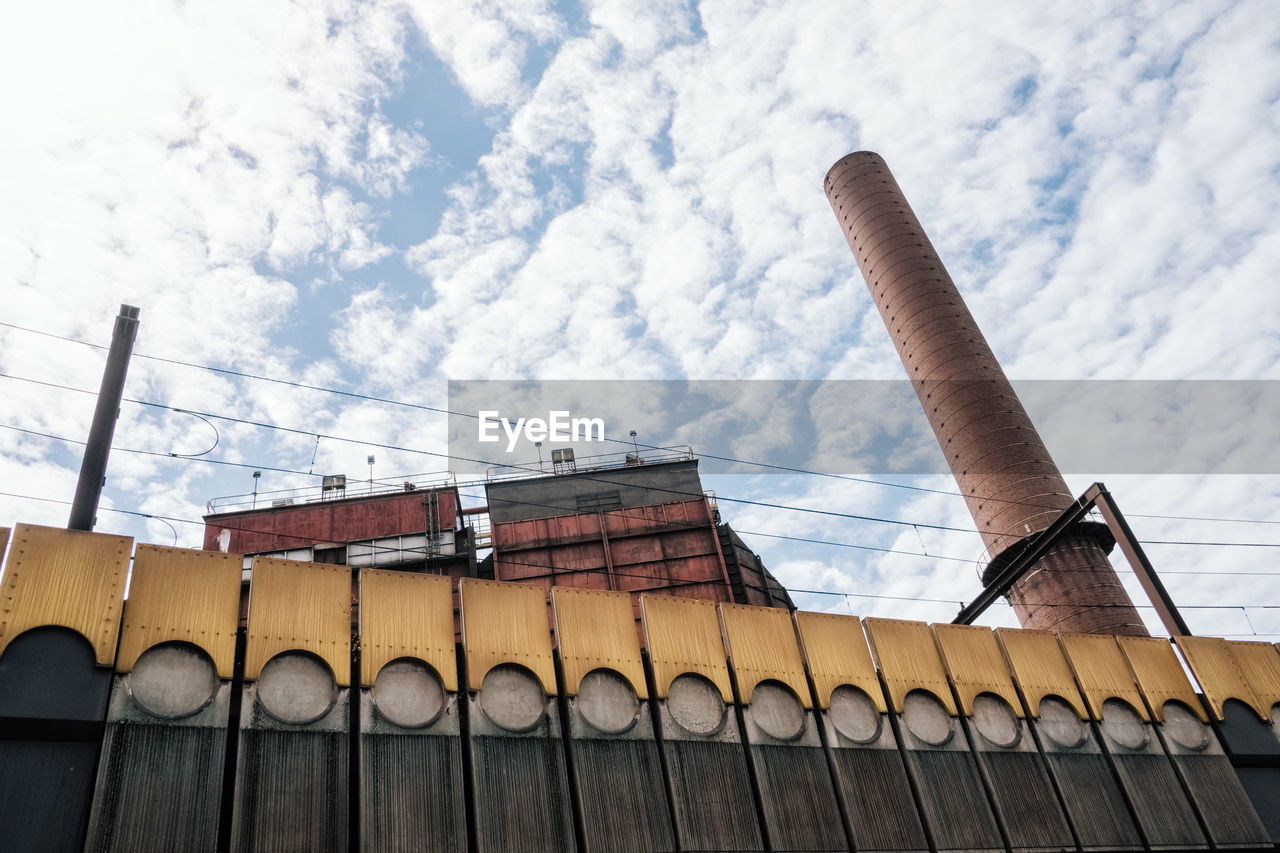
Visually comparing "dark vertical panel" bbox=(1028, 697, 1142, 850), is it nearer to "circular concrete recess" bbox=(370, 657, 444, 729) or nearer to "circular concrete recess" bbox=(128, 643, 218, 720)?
"circular concrete recess" bbox=(370, 657, 444, 729)

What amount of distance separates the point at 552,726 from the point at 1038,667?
939 centimetres

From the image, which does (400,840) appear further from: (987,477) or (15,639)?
(987,477)

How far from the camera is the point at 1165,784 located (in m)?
14.8

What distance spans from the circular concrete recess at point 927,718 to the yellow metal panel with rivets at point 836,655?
1.54ft

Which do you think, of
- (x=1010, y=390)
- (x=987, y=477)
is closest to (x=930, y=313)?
(x=1010, y=390)

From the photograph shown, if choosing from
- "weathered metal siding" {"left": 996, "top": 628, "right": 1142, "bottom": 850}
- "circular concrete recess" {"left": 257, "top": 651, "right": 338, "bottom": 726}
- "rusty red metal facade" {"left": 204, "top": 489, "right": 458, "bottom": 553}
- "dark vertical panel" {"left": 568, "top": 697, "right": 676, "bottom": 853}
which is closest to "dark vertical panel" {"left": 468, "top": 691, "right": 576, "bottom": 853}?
"dark vertical panel" {"left": 568, "top": 697, "right": 676, "bottom": 853}

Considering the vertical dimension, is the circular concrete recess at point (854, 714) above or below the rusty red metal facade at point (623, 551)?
below

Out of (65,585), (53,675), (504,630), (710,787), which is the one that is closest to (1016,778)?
(710,787)

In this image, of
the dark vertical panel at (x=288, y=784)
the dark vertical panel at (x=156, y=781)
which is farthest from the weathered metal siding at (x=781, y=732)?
the dark vertical panel at (x=156, y=781)

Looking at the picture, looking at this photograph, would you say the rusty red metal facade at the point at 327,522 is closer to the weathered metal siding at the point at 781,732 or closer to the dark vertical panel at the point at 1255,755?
the weathered metal siding at the point at 781,732

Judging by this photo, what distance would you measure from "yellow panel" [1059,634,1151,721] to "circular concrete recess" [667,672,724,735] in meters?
7.61

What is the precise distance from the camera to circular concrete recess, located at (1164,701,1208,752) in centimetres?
1548

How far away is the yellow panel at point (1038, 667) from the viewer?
49.5 ft

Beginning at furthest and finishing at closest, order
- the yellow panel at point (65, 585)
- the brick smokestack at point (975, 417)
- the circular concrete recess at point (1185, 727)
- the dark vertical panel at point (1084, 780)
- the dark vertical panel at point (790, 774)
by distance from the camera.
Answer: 1. the brick smokestack at point (975, 417)
2. the circular concrete recess at point (1185, 727)
3. the dark vertical panel at point (1084, 780)
4. the dark vertical panel at point (790, 774)
5. the yellow panel at point (65, 585)
